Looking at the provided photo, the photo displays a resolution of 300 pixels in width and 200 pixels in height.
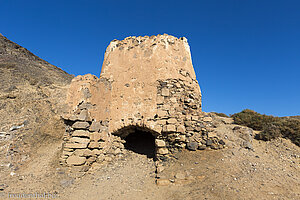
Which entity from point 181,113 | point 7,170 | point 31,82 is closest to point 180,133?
point 181,113

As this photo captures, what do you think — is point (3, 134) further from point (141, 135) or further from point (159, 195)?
point (159, 195)

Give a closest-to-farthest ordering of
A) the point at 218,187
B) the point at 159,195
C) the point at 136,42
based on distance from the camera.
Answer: the point at 218,187
the point at 159,195
the point at 136,42

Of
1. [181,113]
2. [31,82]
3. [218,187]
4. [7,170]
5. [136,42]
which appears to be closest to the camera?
[218,187]

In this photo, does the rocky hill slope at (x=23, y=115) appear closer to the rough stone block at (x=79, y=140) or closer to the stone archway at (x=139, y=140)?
the rough stone block at (x=79, y=140)

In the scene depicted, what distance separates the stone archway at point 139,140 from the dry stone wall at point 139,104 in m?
0.06

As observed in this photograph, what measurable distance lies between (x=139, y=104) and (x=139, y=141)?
1.99 metres

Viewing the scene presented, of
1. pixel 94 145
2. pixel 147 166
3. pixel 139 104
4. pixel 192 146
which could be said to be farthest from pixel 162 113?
pixel 94 145

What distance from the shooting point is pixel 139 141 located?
6.17 metres

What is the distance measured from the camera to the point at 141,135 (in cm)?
646

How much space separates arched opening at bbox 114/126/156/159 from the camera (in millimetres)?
5029

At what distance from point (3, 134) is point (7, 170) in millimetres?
2334

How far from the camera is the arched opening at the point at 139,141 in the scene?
5029 millimetres

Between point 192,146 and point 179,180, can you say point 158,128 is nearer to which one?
point 192,146

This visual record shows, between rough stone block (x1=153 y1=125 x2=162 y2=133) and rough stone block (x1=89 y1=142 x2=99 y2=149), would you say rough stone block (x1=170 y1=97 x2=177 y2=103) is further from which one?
rough stone block (x1=89 y1=142 x2=99 y2=149)
